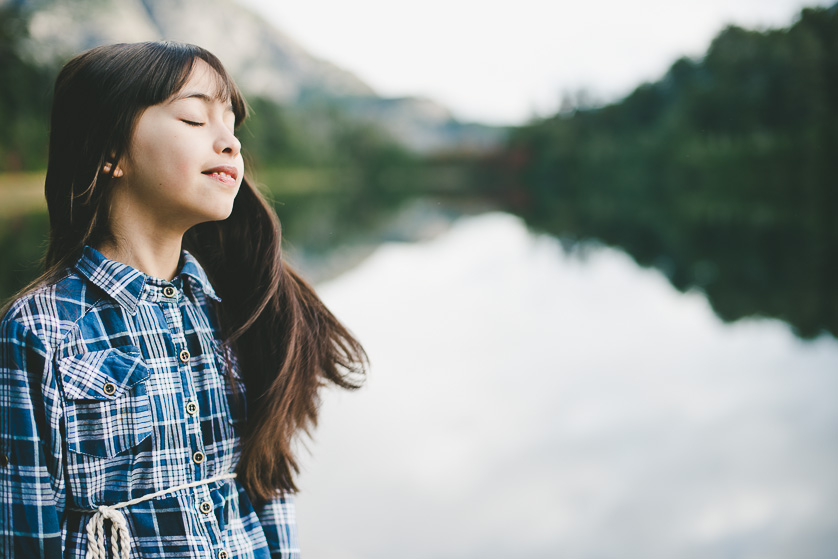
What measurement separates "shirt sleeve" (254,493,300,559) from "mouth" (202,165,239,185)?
0.66 metres

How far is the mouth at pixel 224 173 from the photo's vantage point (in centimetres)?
136

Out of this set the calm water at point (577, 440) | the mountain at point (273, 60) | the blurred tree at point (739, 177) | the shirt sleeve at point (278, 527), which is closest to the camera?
the shirt sleeve at point (278, 527)

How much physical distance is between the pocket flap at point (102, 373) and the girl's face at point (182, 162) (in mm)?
262

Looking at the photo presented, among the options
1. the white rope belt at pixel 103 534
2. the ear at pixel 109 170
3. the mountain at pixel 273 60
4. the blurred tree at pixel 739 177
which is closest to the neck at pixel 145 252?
the ear at pixel 109 170

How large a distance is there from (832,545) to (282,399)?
2.60 m

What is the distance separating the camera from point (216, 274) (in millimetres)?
1651

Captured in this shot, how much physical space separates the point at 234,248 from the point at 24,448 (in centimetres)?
64

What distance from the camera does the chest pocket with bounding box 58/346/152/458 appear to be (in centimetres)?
119

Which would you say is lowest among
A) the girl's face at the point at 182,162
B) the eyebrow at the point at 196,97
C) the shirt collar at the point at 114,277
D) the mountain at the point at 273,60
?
the shirt collar at the point at 114,277

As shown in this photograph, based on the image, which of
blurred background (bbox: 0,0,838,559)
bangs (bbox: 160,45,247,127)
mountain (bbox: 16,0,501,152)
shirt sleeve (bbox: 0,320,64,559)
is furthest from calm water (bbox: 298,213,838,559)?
mountain (bbox: 16,0,501,152)

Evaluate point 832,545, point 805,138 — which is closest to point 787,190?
point 805,138

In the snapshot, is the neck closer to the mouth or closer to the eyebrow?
→ the mouth

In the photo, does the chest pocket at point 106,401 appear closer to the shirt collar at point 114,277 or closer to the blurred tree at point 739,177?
the shirt collar at point 114,277

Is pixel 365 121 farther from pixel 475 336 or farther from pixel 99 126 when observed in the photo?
pixel 99 126
